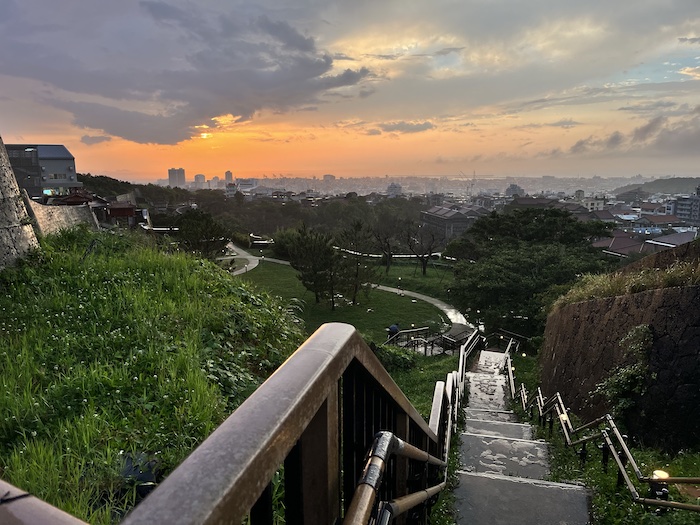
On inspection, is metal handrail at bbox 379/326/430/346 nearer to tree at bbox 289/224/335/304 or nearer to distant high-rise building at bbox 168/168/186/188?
tree at bbox 289/224/335/304

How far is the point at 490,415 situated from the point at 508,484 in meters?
3.76

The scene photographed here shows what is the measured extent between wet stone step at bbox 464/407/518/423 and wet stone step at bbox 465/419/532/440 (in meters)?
0.78

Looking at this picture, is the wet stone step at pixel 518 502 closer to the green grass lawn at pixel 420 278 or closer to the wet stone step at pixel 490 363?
the wet stone step at pixel 490 363

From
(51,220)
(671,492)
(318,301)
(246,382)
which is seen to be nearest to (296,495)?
(246,382)

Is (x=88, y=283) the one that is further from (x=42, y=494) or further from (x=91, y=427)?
(x=42, y=494)

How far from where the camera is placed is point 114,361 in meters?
3.47

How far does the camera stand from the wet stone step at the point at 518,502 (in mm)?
3537

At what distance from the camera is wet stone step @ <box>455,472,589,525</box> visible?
11.6 ft

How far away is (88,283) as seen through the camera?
4.97 m

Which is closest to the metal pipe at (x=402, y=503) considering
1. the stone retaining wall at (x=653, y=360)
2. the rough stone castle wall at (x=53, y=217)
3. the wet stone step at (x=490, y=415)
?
the stone retaining wall at (x=653, y=360)

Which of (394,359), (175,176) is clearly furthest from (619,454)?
(175,176)

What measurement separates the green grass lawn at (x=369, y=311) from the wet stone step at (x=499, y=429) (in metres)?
10.0

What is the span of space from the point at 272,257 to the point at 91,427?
1161 inches

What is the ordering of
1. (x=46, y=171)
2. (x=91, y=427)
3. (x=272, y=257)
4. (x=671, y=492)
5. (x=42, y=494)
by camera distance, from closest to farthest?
(x=42, y=494) → (x=91, y=427) → (x=671, y=492) → (x=272, y=257) → (x=46, y=171)
